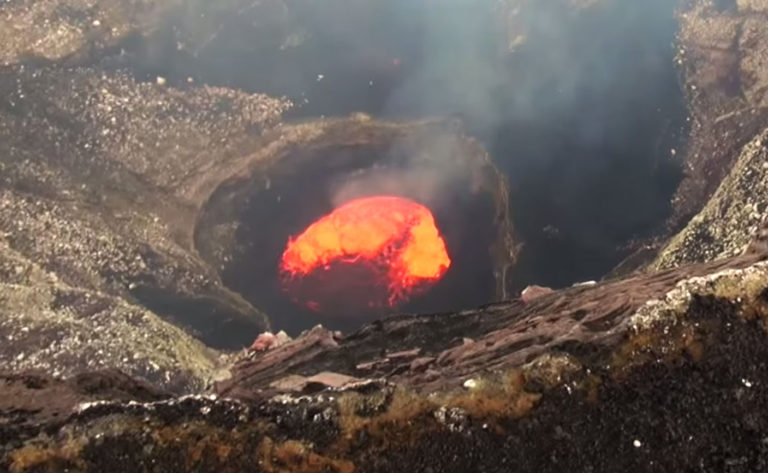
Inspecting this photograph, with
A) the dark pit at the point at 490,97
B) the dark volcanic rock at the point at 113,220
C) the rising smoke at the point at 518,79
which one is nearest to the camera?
the dark volcanic rock at the point at 113,220

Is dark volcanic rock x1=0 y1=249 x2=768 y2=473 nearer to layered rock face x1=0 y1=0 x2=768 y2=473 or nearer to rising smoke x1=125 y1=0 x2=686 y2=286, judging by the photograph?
layered rock face x1=0 y1=0 x2=768 y2=473

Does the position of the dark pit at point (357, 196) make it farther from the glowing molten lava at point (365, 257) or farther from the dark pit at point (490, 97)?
the glowing molten lava at point (365, 257)

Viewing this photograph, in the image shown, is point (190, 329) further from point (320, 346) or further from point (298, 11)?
point (298, 11)

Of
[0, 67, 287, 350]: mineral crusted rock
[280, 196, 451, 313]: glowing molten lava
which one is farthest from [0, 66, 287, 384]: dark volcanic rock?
[280, 196, 451, 313]: glowing molten lava

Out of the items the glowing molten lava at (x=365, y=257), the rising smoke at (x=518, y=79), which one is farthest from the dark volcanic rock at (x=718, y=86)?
the glowing molten lava at (x=365, y=257)

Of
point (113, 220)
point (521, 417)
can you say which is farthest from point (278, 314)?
point (521, 417)

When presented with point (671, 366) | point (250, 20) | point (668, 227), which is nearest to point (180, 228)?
point (250, 20)

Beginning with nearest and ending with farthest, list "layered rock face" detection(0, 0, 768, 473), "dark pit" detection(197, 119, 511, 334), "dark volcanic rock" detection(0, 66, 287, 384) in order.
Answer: "layered rock face" detection(0, 0, 768, 473), "dark volcanic rock" detection(0, 66, 287, 384), "dark pit" detection(197, 119, 511, 334)

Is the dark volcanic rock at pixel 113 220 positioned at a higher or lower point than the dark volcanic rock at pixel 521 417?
higher
